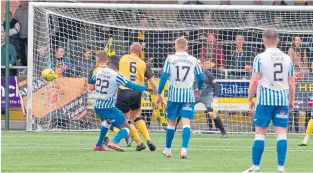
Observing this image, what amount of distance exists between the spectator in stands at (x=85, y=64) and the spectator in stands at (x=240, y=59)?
327 cm

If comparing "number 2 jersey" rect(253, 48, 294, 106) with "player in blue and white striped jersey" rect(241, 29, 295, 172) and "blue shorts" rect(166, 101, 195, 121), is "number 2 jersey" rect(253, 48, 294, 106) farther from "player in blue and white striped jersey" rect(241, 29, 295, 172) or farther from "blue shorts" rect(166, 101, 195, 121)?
"blue shorts" rect(166, 101, 195, 121)

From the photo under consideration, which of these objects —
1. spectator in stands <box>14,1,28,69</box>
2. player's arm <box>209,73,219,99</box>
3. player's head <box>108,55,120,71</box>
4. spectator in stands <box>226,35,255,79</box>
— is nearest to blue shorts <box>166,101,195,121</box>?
player's head <box>108,55,120,71</box>

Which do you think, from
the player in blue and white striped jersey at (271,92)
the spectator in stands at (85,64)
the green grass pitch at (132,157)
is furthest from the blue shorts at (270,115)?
the spectator in stands at (85,64)

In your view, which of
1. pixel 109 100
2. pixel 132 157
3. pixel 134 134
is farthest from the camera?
pixel 134 134

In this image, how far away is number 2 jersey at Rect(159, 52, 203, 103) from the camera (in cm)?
1538

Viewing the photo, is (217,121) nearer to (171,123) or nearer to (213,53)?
(213,53)

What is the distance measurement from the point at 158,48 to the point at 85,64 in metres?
1.84

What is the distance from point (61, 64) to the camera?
78.6 ft

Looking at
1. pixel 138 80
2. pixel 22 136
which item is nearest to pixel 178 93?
pixel 138 80

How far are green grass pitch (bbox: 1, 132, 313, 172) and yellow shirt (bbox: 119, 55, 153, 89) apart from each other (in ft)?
4.10

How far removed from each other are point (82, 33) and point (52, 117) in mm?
2151

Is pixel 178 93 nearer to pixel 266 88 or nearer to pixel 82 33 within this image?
pixel 266 88

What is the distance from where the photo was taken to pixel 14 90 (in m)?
24.2

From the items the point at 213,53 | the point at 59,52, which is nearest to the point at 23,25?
the point at 59,52
